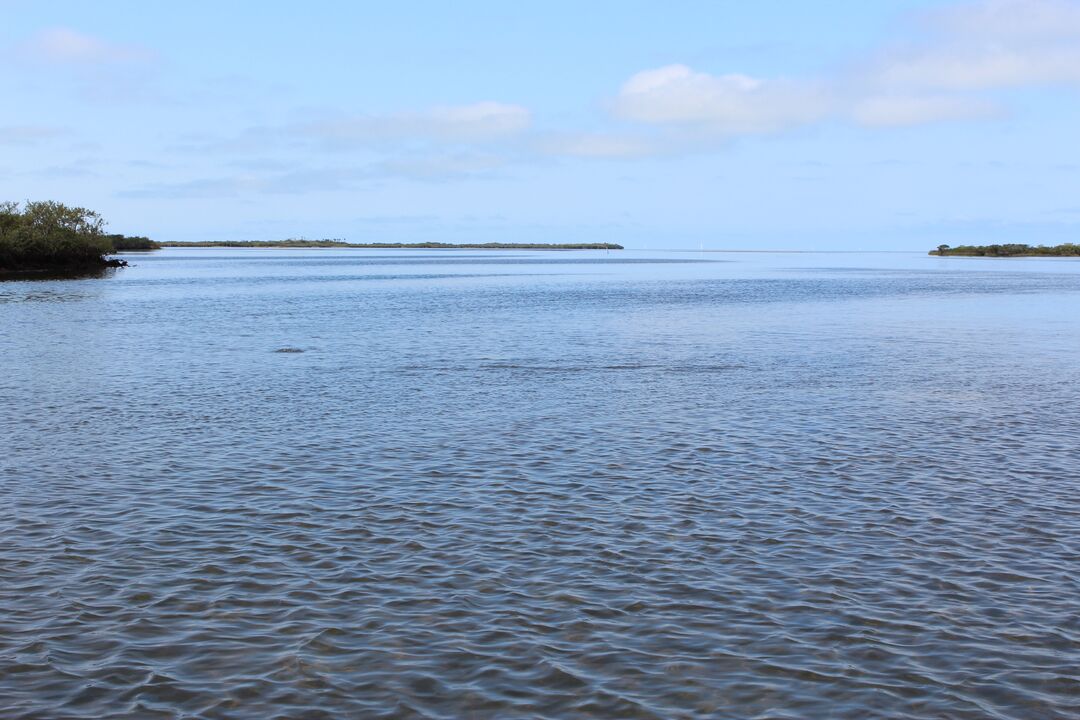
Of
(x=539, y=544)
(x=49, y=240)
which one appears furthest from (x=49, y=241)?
(x=539, y=544)

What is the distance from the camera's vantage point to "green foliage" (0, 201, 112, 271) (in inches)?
5064

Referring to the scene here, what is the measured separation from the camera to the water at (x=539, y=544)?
10.5 meters

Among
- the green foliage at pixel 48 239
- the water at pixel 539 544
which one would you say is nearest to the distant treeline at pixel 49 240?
the green foliage at pixel 48 239

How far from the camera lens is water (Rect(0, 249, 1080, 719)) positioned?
415 inches

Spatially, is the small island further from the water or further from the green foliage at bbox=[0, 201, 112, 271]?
the water

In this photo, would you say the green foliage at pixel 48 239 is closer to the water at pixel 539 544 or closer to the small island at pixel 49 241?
the small island at pixel 49 241

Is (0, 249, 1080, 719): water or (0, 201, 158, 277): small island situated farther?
(0, 201, 158, 277): small island

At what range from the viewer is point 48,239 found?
133000mm

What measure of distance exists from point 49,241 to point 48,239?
1.28ft

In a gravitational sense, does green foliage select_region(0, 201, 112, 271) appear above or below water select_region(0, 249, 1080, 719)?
above

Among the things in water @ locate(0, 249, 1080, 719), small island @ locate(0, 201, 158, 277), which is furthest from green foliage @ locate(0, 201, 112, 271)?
water @ locate(0, 249, 1080, 719)

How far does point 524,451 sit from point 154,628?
1156 cm

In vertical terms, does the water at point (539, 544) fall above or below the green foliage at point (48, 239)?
below

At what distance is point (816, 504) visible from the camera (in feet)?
58.4
